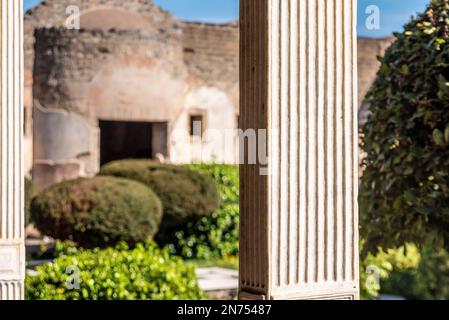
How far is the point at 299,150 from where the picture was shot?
2752mm

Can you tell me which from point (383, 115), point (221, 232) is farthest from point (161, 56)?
point (383, 115)

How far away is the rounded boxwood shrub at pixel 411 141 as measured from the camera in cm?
463

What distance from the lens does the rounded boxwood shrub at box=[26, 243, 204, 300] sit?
594 cm

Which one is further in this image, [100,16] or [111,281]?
[100,16]

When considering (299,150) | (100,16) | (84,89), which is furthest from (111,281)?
(100,16)

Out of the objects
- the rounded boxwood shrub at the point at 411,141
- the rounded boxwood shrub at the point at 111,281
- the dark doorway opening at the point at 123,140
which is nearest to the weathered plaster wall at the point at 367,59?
the dark doorway opening at the point at 123,140

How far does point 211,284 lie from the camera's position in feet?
29.6

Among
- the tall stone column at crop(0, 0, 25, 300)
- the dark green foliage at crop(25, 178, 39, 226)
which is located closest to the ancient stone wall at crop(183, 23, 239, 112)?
the dark green foliage at crop(25, 178, 39, 226)

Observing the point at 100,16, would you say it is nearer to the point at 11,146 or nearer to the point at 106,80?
the point at 106,80

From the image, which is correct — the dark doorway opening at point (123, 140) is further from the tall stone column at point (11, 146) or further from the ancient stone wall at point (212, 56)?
the tall stone column at point (11, 146)

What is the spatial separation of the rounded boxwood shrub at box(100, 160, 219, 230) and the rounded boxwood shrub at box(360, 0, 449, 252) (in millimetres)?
6060

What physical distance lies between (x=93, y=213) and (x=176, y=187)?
1655 mm

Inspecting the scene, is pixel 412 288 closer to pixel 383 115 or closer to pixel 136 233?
pixel 136 233

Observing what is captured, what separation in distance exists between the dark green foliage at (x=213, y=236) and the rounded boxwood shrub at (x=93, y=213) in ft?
5.16
